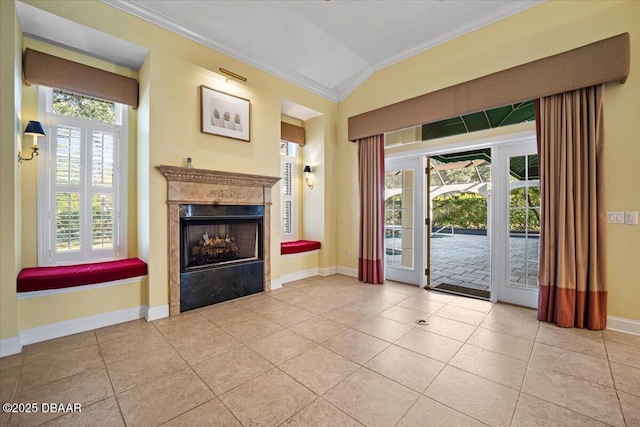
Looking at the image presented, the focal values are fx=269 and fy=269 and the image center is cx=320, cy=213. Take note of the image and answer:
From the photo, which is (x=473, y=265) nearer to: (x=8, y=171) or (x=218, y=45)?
(x=218, y=45)

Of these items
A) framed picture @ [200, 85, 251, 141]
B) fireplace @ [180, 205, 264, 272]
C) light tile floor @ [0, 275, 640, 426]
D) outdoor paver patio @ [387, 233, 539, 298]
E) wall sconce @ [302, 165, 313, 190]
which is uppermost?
framed picture @ [200, 85, 251, 141]

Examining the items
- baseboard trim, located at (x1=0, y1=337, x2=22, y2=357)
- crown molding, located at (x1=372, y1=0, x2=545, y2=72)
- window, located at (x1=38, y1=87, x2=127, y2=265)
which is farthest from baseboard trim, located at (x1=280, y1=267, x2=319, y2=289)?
crown molding, located at (x1=372, y1=0, x2=545, y2=72)

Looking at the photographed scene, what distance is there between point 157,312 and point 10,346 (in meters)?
1.14

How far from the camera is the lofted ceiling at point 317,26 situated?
323cm

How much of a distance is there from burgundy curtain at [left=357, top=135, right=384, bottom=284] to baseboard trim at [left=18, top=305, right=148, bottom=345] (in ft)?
10.9

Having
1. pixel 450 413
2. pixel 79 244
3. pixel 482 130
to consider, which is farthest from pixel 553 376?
pixel 79 244

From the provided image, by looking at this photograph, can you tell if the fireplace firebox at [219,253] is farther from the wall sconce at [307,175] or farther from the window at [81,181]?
the wall sconce at [307,175]

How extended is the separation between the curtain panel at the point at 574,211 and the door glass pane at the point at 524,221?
1.46 feet

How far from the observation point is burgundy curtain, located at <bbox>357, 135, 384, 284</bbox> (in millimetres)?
4629

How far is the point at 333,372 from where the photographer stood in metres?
2.08

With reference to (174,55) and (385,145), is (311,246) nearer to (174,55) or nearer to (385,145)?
(385,145)

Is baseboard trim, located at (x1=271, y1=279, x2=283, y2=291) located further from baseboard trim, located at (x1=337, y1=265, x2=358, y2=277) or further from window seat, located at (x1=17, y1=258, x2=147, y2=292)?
window seat, located at (x1=17, y1=258, x2=147, y2=292)

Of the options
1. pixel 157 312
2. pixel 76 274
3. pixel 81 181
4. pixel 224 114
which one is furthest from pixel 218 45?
pixel 157 312

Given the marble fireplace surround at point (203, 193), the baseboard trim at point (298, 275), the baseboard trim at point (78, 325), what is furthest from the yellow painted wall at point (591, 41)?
the baseboard trim at point (78, 325)
